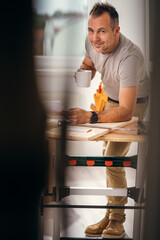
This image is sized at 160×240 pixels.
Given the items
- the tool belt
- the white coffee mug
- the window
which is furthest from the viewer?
the tool belt

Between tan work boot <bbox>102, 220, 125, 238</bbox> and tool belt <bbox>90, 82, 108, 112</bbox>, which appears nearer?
tool belt <bbox>90, 82, 108, 112</bbox>

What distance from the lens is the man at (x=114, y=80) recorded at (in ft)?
2.77

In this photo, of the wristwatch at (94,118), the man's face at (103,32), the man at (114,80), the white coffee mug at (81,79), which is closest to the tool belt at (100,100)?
the man at (114,80)

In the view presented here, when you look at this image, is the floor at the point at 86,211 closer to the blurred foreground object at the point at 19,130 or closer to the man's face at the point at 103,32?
the man's face at the point at 103,32

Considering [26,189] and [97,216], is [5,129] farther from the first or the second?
[97,216]

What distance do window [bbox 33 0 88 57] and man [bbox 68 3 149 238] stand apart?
0.25 meters

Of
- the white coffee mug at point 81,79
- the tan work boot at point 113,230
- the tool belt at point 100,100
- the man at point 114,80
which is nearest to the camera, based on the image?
the white coffee mug at point 81,79

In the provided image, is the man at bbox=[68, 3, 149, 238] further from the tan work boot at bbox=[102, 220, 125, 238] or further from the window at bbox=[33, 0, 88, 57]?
the window at bbox=[33, 0, 88, 57]

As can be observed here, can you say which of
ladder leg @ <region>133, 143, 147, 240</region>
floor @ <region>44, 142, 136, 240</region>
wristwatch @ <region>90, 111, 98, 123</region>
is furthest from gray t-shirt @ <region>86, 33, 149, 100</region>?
floor @ <region>44, 142, 136, 240</region>

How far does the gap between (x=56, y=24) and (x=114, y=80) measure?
87 centimetres

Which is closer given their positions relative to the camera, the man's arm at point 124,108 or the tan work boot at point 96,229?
the man's arm at point 124,108

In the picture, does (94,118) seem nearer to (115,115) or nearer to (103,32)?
(115,115)

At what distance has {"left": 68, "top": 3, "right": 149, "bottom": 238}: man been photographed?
2.77ft

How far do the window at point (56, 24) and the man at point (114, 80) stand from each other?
0.25m
